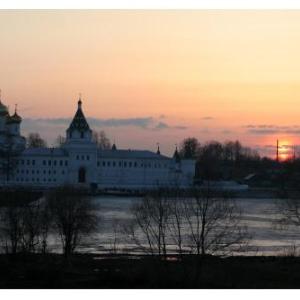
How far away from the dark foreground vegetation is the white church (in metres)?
49.6

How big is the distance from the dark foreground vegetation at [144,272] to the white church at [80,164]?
49619 mm

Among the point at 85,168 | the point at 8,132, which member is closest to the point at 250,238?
the point at 85,168

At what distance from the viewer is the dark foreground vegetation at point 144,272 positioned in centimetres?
1545

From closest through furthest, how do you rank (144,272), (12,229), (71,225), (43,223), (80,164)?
(144,272)
(12,229)
(71,225)
(43,223)
(80,164)

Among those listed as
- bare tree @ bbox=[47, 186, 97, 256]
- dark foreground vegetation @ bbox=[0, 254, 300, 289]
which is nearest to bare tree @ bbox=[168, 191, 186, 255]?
dark foreground vegetation @ bbox=[0, 254, 300, 289]

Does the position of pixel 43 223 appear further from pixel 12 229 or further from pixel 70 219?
pixel 12 229

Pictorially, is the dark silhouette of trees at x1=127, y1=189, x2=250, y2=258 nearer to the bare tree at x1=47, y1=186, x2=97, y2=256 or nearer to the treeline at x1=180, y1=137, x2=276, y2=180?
the bare tree at x1=47, y1=186, x2=97, y2=256

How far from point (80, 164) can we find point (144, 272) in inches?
2144

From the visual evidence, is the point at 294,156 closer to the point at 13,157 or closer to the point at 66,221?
the point at 13,157

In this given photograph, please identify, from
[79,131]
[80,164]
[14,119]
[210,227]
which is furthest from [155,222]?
[14,119]

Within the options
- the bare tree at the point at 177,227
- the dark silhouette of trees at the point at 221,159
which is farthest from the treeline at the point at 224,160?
the bare tree at the point at 177,227

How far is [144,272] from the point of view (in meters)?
15.8

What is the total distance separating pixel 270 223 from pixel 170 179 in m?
41.2

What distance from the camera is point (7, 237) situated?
68.0ft
